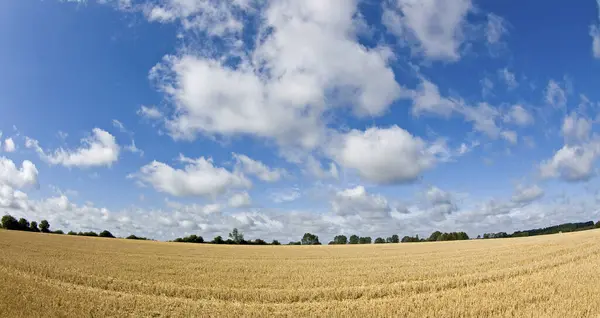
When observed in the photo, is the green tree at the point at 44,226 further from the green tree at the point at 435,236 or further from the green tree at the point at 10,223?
the green tree at the point at 435,236

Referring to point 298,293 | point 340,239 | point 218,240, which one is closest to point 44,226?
point 218,240

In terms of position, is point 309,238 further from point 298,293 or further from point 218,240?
point 298,293

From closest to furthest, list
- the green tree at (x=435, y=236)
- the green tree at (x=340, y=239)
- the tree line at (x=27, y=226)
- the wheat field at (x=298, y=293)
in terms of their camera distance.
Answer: the wheat field at (x=298, y=293) → the tree line at (x=27, y=226) → the green tree at (x=435, y=236) → the green tree at (x=340, y=239)

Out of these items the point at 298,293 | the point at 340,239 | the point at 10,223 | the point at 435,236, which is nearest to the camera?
the point at 298,293

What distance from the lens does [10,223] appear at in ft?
372

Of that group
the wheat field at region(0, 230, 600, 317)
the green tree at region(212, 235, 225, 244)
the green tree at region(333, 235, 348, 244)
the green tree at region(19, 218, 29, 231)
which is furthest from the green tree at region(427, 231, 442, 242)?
the green tree at region(19, 218, 29, 231)

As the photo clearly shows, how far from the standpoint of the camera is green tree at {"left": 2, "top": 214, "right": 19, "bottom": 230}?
369 feet

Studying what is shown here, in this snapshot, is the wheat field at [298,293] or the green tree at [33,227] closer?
the wheat field at [298,293]

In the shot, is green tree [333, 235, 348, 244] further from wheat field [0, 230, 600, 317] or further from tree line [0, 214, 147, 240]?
wheat field [0, 230, 600, 317]

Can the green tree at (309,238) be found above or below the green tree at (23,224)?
below

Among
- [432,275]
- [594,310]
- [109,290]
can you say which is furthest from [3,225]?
[594,310]

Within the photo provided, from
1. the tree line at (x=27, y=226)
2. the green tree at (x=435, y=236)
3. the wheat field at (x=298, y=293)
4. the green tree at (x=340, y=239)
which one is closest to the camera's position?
the wheat field at (x=298, y=293)

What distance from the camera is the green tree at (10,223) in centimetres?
11238

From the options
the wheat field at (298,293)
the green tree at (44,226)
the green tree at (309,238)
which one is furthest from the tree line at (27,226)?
the wheat field at (298,293)
